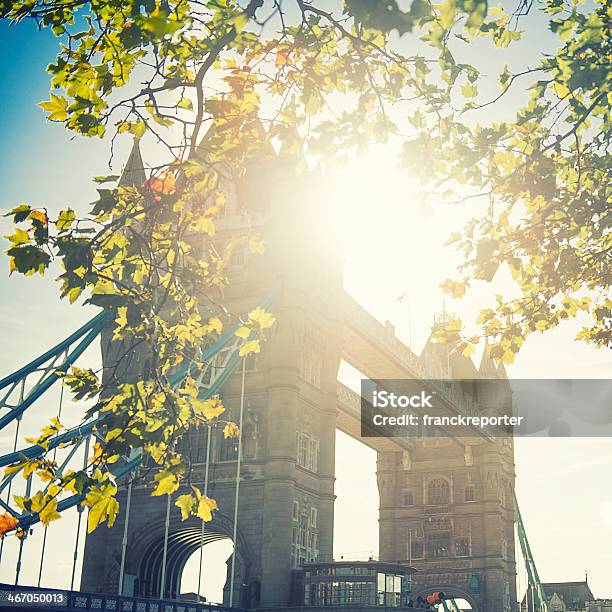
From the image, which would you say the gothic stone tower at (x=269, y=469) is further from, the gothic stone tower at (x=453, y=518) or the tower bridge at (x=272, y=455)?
the gothic stone tower at (x=453, y=518)

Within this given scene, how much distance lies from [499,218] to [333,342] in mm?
29269

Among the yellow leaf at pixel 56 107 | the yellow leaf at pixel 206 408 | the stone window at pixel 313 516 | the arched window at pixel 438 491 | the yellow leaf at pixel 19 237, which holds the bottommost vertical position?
the yellow leaf at pixel 206 408

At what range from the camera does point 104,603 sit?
2641 centimetres

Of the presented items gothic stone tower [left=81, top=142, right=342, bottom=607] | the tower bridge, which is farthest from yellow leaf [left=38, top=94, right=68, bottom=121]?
gothic stone tower [left=81, top=142, right=342, bottom=607]

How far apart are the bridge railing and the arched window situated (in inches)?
1107

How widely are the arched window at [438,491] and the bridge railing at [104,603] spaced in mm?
28113

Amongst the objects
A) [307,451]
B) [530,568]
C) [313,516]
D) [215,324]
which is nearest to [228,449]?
[307,451]

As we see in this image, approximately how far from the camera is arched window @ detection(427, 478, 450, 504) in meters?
56.2

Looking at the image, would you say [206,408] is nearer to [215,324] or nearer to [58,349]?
[215,324]

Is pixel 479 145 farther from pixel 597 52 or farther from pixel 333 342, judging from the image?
pixel 333 342

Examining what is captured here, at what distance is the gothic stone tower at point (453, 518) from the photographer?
5344 centimetres

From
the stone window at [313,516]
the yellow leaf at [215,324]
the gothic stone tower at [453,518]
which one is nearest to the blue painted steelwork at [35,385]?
the stone window at [313,516]

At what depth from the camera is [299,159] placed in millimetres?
6484

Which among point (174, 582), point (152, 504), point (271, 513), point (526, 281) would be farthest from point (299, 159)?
point (174, 582)
